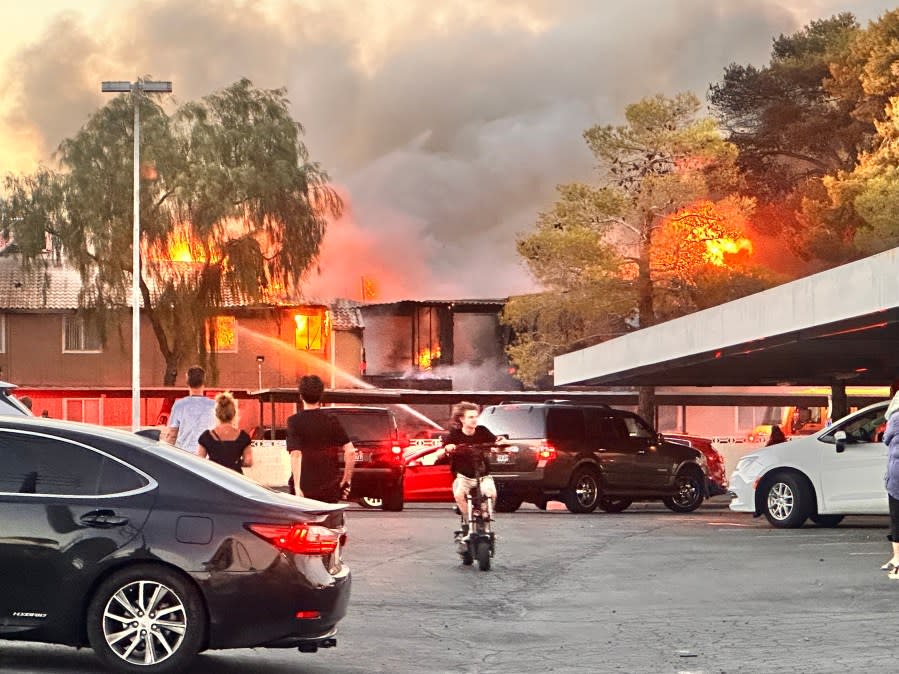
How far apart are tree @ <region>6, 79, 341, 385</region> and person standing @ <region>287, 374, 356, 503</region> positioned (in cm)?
4168

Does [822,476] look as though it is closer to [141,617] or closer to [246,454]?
[246,454]

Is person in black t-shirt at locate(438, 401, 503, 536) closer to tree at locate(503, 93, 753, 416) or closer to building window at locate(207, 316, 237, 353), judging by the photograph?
tree at locate(503, 93, 753, 416)

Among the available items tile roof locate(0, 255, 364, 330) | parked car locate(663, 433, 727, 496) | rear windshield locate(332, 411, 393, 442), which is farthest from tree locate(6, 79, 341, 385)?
rear windshield locate(332, 411, 393, 442)

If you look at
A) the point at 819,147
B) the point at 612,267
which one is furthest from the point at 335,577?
the point at 819,147

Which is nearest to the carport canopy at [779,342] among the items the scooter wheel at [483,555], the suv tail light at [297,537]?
the scooter wheel at [483,555]

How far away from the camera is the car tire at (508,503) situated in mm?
28575

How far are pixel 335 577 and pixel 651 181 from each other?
38.3 m

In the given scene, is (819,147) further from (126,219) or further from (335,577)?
(335,577)

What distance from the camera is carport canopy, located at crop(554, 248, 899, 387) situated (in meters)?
22.3

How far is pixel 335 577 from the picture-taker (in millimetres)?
9742

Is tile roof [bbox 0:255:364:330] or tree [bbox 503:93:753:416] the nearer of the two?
tree [bbox 503:93:753:416]

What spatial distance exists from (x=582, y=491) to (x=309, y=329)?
37.4 meters

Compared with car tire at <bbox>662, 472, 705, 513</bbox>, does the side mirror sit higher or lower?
higher

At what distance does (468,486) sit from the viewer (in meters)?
17.2
